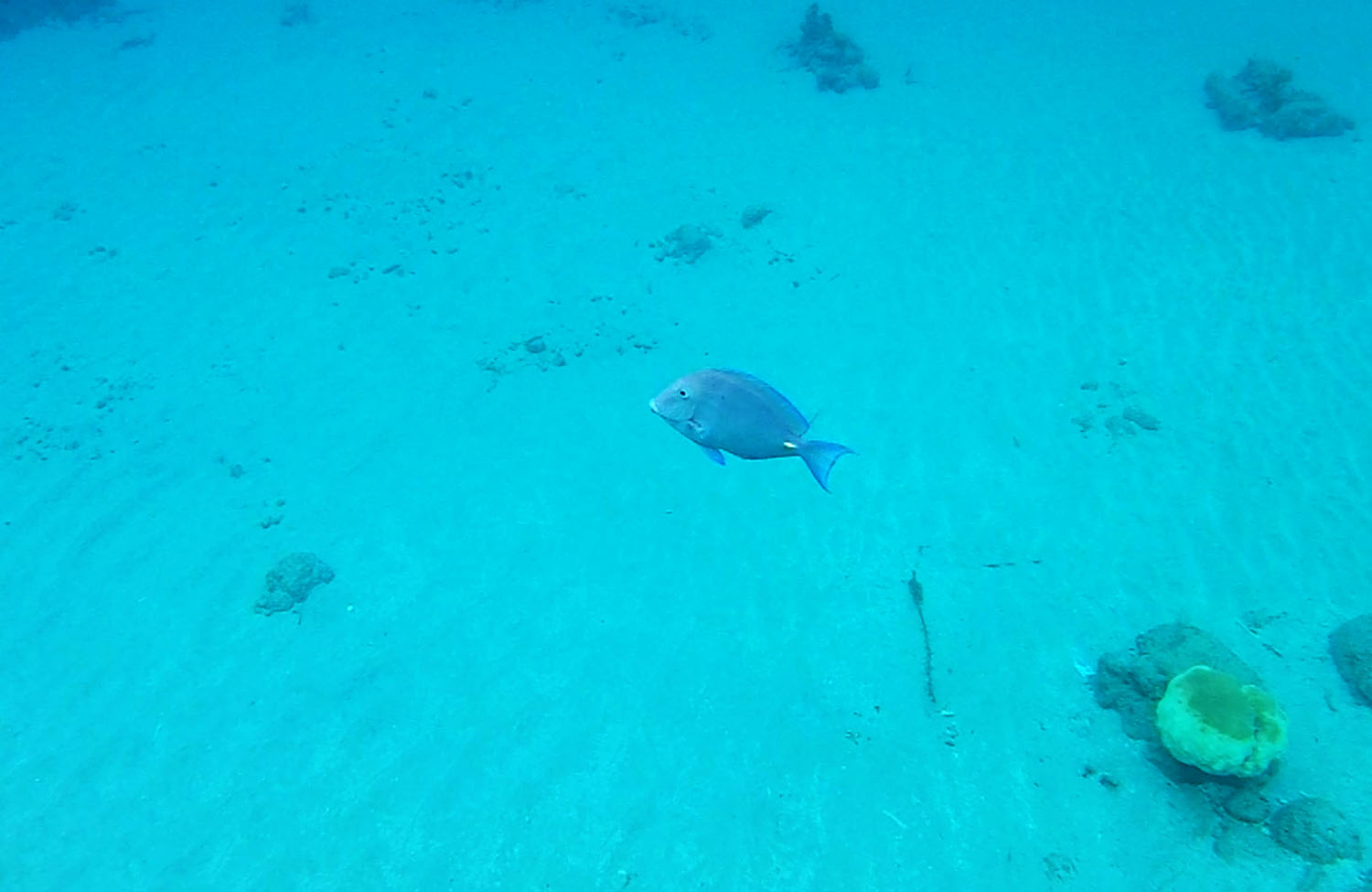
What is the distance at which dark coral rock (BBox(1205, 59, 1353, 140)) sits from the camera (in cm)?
1288

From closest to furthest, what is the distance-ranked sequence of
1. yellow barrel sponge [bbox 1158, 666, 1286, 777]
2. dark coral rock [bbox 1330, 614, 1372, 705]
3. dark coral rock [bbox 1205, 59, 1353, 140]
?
yellow barrel sponge [bbox 1158, 666, 1286, 777] → dark coral rock [bbox 1330, 614, 1372, 705] → dark coral rock [bbox 1205, 59, 1353, 140]

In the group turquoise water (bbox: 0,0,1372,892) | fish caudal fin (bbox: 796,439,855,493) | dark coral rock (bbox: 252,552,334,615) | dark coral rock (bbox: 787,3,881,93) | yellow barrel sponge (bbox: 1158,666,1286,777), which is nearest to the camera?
fish caudal fin (bbox: 796,439,855,493)

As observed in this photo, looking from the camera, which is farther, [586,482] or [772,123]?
[772,123]

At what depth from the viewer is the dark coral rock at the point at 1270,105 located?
12883 millimetres

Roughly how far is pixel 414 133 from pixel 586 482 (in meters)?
11.1

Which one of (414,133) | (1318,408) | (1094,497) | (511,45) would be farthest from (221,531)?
(511,45)

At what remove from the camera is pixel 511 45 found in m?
18.5

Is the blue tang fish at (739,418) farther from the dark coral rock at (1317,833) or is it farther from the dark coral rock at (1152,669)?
the dark coral rock at (1317,833)

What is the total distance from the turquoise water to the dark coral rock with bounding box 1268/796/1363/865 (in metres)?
0.08

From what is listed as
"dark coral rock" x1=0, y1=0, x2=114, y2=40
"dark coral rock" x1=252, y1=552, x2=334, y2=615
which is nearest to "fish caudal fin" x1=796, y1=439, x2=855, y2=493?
"dark coral rock" x1=252, y1=552, x2=334, y2=615

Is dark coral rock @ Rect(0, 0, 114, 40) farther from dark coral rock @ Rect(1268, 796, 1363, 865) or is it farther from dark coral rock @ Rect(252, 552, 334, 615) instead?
dark coral rock @ Rect(1268, 796, 1363, 865)

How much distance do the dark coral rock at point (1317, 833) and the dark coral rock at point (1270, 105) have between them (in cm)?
1351

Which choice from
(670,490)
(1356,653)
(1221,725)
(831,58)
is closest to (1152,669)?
(1221,725)

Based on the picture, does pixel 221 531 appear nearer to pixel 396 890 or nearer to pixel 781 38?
pixel 396 890
